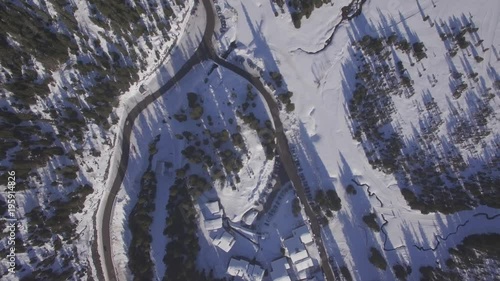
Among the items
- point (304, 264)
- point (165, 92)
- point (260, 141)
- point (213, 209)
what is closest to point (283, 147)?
point (260, 141)

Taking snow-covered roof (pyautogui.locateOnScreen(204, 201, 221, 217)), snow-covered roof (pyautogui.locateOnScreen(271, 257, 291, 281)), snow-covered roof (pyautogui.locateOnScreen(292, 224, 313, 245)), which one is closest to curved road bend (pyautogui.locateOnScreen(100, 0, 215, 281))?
snow-covered roof (pyautogui.locateOnScreen(204, 201, 221, 217))

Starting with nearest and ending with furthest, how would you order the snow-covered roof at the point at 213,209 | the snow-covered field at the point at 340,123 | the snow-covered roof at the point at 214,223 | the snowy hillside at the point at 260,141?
the snowy hillside at the point at 260,141 < the snow-covered field at the point at 340,123 < the snow-covered roof at the point at 214,223 < the snow-covered roof at the point at 213,209

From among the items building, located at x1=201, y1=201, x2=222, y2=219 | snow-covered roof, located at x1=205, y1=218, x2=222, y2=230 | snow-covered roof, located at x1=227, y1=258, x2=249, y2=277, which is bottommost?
snow-covered roof, located at x1=227, y1=258, x2=249, y2=277

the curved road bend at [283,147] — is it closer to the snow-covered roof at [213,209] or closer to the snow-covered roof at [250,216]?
the snow-covered roof at [250,216]

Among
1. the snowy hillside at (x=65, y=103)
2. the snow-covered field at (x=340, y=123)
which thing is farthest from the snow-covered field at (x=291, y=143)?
the snowy hillside at (x=65, y=103)

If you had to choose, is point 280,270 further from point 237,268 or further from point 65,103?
point 65,103

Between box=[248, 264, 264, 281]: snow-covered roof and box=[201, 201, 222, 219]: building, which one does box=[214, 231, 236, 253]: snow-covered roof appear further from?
box=[248, 264, 264, 281]: snow-covered roof

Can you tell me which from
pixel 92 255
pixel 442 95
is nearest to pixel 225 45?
pixel 442 95
